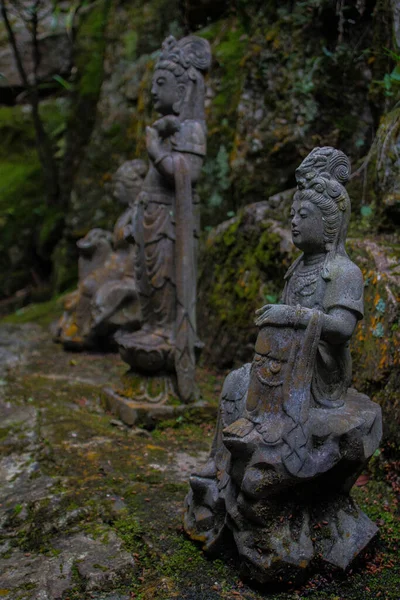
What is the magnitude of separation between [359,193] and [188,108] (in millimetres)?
1808

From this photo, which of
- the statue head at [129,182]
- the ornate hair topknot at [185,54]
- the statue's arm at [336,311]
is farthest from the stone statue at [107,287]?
the statue's arm at [336,311]

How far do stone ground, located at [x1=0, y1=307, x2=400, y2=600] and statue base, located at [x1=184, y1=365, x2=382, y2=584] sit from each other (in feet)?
0.40

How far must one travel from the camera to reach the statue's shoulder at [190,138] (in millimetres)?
5254

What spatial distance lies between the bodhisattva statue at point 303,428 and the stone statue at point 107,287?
4500mm

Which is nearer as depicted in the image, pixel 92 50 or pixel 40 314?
pixel 40 314

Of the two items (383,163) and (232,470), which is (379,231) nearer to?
(383,163)

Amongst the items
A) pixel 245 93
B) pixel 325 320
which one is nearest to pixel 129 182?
pixel 245 93

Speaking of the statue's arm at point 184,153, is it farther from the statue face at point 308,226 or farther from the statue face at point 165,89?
the statue face at point 308,226

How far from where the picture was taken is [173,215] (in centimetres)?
537

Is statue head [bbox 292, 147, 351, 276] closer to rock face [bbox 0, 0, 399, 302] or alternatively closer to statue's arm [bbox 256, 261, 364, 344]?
statue's arm [bbox 256, 261, 364, 344]

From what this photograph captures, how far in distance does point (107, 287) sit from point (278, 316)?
520 cm

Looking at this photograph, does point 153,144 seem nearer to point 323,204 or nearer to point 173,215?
point 173,215

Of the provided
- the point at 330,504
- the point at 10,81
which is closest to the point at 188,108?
the point at 330,504

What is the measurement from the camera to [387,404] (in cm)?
415
